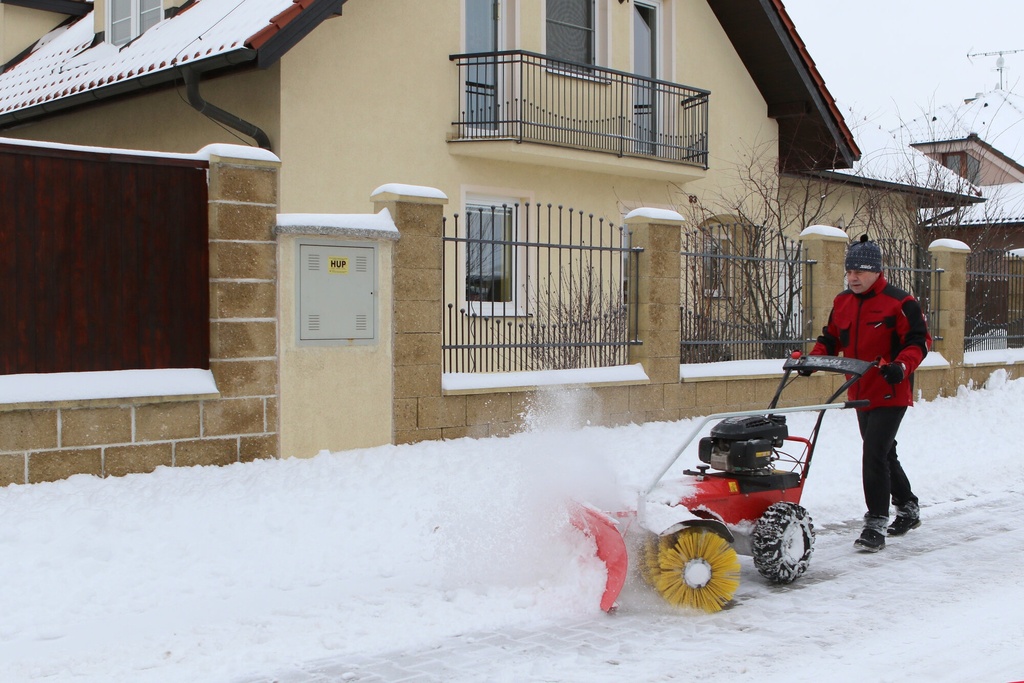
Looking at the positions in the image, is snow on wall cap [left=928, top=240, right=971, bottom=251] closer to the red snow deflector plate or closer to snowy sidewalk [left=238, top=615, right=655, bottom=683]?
the red snow deflector plate

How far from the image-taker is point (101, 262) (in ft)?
23.3

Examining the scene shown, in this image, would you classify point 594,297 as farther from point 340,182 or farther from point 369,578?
point 369,578

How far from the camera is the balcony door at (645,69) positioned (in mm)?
15953

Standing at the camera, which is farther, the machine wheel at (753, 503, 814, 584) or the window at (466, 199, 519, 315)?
the window at (466, 199, 519, 315)

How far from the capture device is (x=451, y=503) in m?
6.60

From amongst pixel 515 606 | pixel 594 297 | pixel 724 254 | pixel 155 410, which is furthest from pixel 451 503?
pixel 724 254

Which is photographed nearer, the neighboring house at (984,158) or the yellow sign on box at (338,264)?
the yellow sign on box at (338,264)

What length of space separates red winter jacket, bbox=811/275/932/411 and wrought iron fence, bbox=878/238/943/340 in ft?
25.0

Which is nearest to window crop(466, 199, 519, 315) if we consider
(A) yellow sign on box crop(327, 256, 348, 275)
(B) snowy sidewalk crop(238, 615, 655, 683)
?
(A) yellow sign on box crop(327, 256, 348, 275)

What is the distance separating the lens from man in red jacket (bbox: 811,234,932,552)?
632cm

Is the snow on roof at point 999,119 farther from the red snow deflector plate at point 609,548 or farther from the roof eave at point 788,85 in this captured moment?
the red snow deflector plate at point 609,548

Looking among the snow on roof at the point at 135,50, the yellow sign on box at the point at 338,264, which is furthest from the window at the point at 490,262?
the yellow sign on box at the point at 338,264

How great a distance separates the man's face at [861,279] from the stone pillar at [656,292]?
3886 mm

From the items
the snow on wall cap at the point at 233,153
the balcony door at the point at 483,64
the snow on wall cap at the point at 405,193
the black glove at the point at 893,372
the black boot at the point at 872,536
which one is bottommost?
the black boot at the point at 872,536
